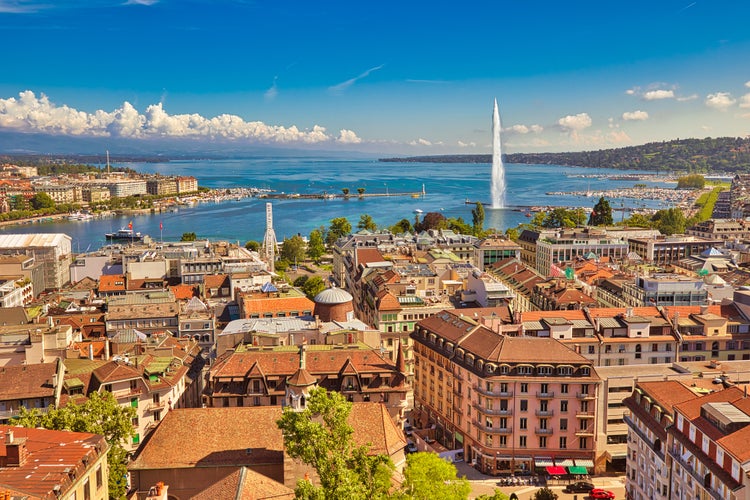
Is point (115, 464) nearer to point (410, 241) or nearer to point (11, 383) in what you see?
point (11, 383)

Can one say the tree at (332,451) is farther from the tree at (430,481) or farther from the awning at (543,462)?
the awning at (543,462)

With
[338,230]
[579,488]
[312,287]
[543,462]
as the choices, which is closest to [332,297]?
[543,462]

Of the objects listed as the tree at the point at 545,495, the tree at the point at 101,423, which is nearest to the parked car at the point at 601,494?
the tree at the point at 545,495

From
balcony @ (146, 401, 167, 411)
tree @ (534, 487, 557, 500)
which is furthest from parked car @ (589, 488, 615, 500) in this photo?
balcony @ (146, 401, 167, 411)

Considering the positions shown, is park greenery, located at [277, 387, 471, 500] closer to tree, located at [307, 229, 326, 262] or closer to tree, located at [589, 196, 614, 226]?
tree, located at [307, 229, 326, 262]

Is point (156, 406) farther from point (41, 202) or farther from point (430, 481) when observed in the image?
point (41, 202)

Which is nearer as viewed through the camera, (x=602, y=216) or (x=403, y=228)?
(x=602, y=216)
